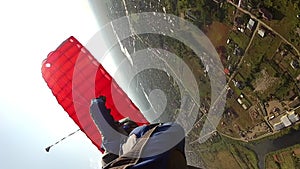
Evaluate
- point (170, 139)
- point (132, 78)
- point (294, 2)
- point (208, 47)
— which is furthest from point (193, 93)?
point (132, 78)

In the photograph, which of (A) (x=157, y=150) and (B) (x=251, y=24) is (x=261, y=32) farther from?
(A) (x=157, y=150)

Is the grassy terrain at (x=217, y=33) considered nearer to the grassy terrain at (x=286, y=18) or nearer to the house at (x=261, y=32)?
the house at (x=261, y=32)

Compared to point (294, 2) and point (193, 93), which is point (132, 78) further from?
point (294, 2)

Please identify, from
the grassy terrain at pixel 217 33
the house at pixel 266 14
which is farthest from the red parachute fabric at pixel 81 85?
the grassy terrain at pixel 217 33

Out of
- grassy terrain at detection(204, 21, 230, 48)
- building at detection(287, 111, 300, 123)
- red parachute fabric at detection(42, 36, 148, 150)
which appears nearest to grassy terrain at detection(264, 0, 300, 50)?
building at detection(287, 111, 300, 123)

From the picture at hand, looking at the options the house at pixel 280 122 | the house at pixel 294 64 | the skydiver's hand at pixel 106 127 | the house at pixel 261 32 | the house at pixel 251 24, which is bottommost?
the house at pixel 280 122

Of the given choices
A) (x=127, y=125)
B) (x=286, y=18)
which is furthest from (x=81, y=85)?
(x=286, y=18)

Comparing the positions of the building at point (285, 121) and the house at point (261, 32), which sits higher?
the house at point (261, 32)

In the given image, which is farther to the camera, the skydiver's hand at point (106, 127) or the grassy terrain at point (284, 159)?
the grassy terrain at point (284, 159)
